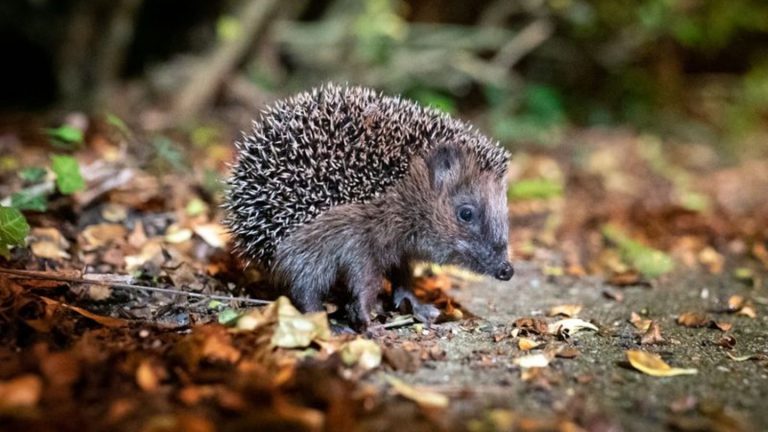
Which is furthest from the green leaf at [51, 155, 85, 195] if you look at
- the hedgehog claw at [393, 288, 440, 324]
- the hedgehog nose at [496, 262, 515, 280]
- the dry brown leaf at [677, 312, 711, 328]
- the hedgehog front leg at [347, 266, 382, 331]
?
the dry brown leaf at [677, 312, 711, 328]

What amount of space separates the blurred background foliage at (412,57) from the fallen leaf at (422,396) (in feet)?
21.2

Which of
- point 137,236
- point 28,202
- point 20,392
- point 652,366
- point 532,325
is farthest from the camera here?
point 137,236

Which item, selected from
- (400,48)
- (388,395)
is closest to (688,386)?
(388,395)

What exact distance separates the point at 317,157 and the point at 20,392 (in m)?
2.41

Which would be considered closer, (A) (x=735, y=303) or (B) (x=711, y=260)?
(A) (x=735, y=303)

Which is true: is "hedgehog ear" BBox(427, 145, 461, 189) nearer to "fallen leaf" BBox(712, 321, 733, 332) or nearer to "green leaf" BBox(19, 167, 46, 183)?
"fallen leaf" BBox(712, 321, 733, 332)

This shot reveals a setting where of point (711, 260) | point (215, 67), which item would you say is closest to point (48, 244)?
point (711, 260)

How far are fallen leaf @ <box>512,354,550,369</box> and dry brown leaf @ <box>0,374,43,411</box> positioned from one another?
7.87 ft

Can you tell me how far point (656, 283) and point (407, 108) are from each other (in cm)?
297

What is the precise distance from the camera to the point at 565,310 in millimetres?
5469

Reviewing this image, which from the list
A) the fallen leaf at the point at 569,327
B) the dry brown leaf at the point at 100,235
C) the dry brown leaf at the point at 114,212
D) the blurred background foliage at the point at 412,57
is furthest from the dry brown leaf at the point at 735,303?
the dry brown leaf at the point at 114,212

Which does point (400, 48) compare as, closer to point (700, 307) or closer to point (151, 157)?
point (151, 157)

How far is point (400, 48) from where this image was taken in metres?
12.2

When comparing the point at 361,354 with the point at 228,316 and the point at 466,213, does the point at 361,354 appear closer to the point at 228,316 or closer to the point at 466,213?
the point at 228,316
